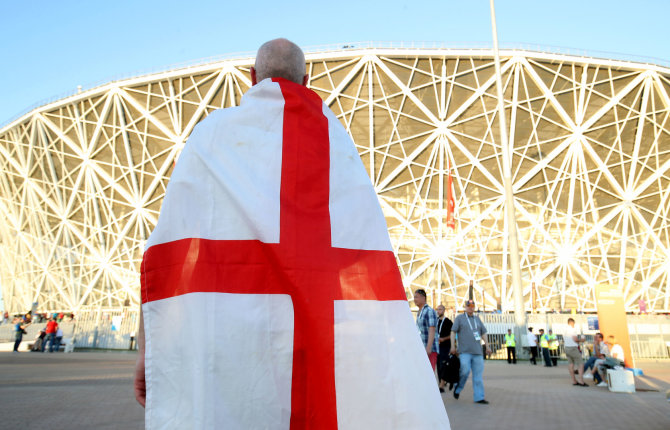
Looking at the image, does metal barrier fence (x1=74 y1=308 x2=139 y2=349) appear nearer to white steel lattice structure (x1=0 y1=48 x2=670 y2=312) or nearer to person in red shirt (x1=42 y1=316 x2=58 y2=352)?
person in red shirt (x1=42 y1=316 x2=58 y2=352)

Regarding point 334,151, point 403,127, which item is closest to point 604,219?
point 403,127

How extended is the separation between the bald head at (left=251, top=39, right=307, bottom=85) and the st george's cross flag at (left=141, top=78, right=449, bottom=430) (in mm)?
266

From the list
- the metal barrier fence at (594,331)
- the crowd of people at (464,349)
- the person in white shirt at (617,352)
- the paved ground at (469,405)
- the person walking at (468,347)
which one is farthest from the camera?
the metal barrier fence at (594,331)

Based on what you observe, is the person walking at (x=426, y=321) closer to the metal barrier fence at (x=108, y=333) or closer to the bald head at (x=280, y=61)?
the bald head at (x=280, y=61)

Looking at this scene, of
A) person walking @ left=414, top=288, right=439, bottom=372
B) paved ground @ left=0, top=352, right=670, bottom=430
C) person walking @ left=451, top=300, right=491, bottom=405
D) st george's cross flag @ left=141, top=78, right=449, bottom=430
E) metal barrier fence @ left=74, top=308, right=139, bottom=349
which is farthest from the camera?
metal barrier fence @ left=74, top=308, right=139, bottom=349

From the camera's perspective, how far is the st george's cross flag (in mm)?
1199

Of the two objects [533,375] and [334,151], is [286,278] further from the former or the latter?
[533,375]

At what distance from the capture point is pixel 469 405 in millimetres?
7359

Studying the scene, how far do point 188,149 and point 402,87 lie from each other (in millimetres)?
27197

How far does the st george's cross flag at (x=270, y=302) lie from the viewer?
120 centimetres

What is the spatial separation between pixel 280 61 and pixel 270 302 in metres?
0.79

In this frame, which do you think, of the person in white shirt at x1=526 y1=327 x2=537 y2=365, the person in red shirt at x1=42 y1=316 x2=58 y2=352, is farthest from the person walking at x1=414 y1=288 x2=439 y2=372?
the person in red shirt at x1=42 y1=316 x2=58 y2=352

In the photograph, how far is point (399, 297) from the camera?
4.51 feet

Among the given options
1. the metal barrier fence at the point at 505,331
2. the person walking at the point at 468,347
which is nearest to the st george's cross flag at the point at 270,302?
the person walking at the point at 468,347
